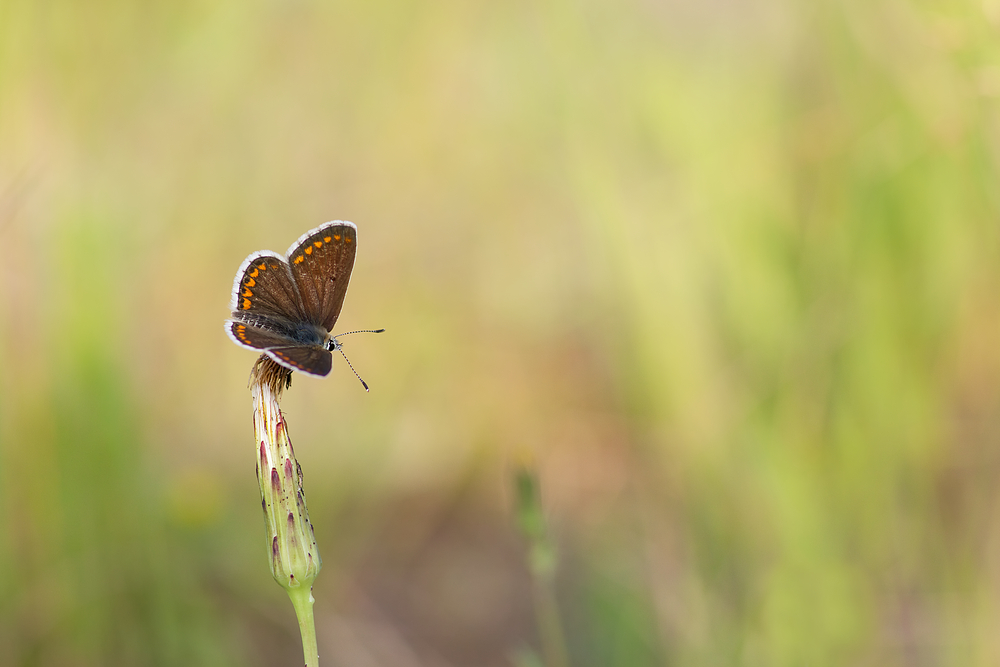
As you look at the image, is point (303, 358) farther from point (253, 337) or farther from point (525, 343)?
point (525, 343)

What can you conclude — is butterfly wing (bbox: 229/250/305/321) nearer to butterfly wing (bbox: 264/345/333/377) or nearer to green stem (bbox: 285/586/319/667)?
butterfly wing (bbox: 264/345/333/377)

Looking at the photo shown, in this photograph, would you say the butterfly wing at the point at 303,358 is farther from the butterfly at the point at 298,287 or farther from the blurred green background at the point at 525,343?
the blurred green background at the point at 525,343

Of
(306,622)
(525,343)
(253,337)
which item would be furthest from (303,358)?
(525,343)

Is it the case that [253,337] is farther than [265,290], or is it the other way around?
[265,290]

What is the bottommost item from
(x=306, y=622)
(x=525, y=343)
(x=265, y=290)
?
(x=306, y=622)

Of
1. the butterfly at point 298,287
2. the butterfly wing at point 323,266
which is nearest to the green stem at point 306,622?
the butterfly at point 298,287

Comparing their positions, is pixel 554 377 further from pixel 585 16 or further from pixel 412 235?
pixel 585 16

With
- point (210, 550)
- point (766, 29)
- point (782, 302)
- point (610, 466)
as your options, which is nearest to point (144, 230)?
point (210, 550)

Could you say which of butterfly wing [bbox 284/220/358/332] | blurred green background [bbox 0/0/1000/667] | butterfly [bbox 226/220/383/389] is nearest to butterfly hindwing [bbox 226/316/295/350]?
butterfly [bbox 226/220/383/389]
